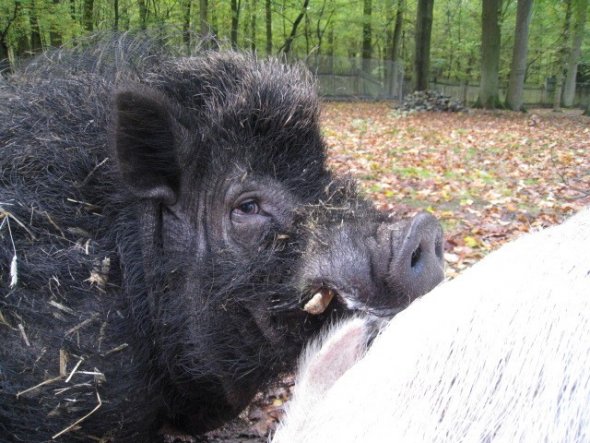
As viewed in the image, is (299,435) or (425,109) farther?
(425,109)

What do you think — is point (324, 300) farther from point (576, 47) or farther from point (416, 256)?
point (576, 47)

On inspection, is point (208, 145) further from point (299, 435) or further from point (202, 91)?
point (299, 435)

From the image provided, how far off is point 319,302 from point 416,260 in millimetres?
425

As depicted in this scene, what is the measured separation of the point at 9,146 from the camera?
2.87 meters

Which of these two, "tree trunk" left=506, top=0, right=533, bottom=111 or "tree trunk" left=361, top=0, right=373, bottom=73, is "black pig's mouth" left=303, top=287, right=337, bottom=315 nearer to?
"tree trunk" left=506, top=0, right=533, bottom=111

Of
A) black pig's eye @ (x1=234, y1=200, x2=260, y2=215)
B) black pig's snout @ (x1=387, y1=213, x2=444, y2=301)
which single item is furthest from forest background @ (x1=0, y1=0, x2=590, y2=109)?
black pig's snout @ (x1=387, y1=213, x2=444, y2=301)

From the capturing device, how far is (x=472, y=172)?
392 inches

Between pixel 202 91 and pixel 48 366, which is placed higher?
pixel 202 91

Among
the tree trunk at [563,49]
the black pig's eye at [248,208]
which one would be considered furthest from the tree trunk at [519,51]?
the black pig's eye at [248,208]

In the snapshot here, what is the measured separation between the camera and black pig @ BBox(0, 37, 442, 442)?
8.00 feet

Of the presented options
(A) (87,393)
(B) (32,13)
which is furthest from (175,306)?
(B) (32,13)

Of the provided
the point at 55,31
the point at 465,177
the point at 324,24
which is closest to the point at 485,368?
the point at 465,177

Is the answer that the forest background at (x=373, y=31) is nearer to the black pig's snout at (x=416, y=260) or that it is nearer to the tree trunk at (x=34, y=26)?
the tree trunk at (x=34, y=26)

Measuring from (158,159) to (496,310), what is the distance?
5.70 ft
